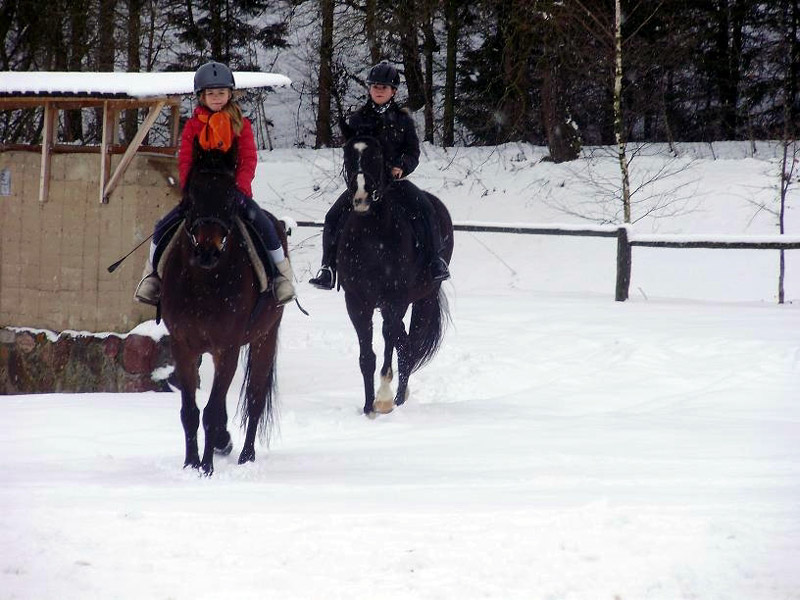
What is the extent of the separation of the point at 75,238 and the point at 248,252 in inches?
232

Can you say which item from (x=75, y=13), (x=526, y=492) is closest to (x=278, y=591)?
(x=526, y=492)

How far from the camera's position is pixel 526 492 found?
5512mm

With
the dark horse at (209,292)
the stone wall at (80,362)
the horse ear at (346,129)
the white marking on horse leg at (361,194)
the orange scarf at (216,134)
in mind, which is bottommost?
the stone wall at (80,362)

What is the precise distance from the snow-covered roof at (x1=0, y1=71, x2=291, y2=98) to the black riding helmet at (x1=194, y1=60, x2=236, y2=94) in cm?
415

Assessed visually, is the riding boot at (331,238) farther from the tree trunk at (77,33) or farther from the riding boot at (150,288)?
the tree trunk at (77,33)

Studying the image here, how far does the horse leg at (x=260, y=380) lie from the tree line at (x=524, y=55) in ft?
44.8

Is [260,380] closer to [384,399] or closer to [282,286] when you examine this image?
[282,286]

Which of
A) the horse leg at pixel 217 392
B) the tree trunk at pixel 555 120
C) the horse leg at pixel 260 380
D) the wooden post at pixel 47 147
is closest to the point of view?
the horse leg at pixel 217 392

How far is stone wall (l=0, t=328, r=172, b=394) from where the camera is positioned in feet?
35.6

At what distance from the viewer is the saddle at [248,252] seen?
6141mm

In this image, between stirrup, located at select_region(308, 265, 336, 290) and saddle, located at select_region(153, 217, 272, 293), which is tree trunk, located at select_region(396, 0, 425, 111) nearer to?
stirrup, located at select_region(308, 265, 336, 290)

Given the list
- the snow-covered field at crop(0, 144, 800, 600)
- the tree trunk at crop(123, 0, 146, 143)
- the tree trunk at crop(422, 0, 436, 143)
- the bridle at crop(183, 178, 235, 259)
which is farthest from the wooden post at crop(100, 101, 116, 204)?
the tree trunk at crop(422, 0, 436, 143)

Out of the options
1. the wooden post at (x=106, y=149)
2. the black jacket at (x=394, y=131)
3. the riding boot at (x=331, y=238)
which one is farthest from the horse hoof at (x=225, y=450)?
the wooden post at (x=106, y=149)

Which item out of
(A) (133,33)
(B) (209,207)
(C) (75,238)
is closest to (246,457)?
(B) (209,207)
